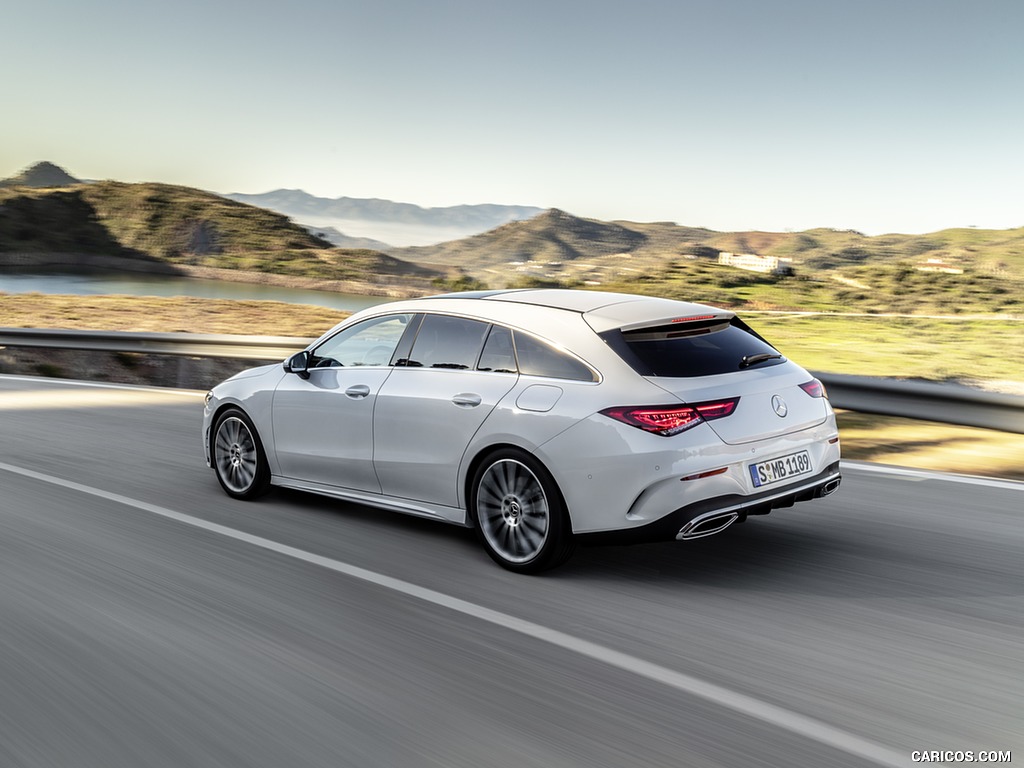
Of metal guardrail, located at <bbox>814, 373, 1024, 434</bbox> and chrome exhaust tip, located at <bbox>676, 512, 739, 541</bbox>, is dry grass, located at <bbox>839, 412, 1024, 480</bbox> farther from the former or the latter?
chrome exhaust tip, located at <bbox>676, 512, 739, 541</bbox>

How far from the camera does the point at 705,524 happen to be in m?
4.68

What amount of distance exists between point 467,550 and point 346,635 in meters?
1.45

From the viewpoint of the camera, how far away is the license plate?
15.6 ft

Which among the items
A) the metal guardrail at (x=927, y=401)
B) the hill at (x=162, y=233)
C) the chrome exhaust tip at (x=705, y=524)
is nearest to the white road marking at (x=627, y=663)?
the chrome exhaust tip at (x=705, y=524)

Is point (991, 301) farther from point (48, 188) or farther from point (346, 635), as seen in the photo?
point (48, 188)

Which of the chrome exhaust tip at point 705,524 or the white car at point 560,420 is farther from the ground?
the white car at point 560,420

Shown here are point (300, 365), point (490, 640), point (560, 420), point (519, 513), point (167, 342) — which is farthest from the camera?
point (167, 342)

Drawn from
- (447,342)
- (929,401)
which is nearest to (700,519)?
(447,342)

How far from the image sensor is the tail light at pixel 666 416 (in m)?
4.59

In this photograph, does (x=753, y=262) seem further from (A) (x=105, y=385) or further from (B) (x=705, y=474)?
(B) (x=705, y=474)

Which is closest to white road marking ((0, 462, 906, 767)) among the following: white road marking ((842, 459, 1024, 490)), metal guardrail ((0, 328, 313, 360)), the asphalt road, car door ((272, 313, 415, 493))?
the asphalt road

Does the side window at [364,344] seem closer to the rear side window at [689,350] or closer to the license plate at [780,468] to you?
the rear side window at [689,350]

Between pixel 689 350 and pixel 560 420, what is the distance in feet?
2.53

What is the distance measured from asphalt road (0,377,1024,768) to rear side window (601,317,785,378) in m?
1.09
